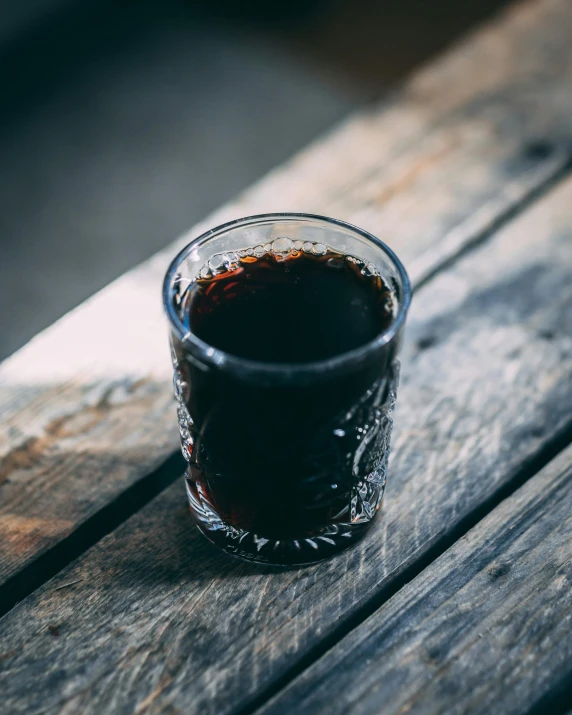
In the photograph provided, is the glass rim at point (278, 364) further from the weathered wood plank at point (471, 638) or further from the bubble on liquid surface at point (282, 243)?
the weathered wood plank at point (471, 638)

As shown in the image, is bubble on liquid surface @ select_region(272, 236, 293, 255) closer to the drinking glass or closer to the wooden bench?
the drinking glass

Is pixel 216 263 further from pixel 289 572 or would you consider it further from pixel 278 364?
pixel 289 572

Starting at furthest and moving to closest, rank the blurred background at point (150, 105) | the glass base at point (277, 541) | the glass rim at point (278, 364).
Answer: the blurred background at point (150, 105)
the glass base at point (277, 541)
the glass rim at point (278, 364)

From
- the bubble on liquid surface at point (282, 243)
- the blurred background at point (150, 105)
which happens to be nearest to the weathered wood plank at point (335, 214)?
the bubble on liquid surface at point (282, 243)

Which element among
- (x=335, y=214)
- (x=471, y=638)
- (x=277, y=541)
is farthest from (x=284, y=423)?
(x=335, y=214)

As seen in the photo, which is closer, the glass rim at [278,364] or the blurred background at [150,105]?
the glass rim at [278,364]

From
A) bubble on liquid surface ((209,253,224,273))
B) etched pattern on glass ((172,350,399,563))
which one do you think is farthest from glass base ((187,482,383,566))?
bubble on liquid surface ((209,253,224,273))
